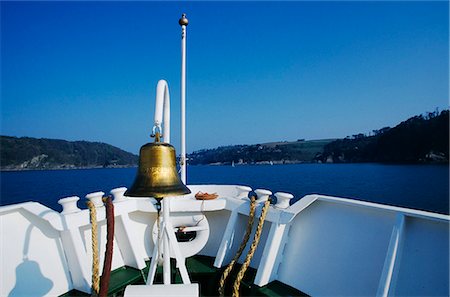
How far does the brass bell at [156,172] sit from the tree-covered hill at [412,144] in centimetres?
6393

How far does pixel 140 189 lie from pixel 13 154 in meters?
107

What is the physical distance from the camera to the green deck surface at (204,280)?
322 centimetres

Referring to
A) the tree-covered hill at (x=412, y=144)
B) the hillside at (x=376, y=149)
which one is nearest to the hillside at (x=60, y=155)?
the hillside at (x=376, y=149)

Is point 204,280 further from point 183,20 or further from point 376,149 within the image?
point 376,149

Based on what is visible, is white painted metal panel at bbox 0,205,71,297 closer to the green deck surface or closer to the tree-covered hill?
the green deck surface

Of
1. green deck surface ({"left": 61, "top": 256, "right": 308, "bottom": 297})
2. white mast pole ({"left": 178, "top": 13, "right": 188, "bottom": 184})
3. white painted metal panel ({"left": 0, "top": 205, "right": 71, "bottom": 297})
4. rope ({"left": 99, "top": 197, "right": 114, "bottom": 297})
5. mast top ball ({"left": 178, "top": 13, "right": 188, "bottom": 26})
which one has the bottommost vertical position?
green deck surface ({"left": 61, "top": 256, "right": 308, "bottom": 297})

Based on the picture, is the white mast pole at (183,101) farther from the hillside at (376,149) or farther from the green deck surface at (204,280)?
the hillside at (376,149)

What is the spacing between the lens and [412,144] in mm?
69750

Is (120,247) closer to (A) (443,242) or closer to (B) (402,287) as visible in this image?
(B) (402,287)

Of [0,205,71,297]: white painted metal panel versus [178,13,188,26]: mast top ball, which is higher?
[178,13,188,26]: mast top ball

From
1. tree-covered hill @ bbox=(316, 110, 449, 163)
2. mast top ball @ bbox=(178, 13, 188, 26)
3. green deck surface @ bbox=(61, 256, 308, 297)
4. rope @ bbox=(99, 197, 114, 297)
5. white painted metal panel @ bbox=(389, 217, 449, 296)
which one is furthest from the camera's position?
tree-covered hill @ bbox=(316, 110, 449, 163)

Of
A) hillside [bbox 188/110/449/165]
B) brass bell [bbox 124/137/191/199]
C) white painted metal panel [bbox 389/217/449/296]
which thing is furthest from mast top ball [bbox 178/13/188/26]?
hillside [bbox 188/110/449/165]

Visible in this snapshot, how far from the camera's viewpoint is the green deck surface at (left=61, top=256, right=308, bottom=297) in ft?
10.6

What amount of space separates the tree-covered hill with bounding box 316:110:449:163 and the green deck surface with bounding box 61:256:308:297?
62351mm
